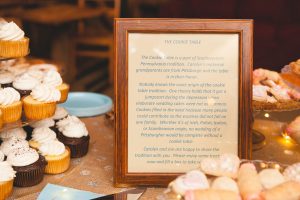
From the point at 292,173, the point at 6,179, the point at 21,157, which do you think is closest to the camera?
the point at 292,173

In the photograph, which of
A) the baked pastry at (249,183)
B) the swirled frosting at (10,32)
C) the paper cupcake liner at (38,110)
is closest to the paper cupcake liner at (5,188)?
the paper cupcake liner at (38,110)

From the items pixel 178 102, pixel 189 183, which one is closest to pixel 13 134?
pixel 178 102

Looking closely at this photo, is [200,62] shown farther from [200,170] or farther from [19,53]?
[19,53]

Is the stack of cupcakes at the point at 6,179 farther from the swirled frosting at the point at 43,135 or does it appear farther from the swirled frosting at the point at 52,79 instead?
the swirled frosting at the point at 52,79

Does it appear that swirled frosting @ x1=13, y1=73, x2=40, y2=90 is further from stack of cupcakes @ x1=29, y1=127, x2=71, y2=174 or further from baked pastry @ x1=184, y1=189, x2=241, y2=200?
baked pastry @ x1=184, y1=189, x2=241, y2=200

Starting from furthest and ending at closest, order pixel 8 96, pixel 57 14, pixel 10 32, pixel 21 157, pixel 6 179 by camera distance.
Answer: pixel 57 14 < pixel 10 32 < pixel 8 96 < pixel 21 157 < pixel 6 179

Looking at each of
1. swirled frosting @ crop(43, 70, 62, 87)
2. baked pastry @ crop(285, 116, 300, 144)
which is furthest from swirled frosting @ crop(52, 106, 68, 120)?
baked pastry @ crop(285, 116, 300, 144)

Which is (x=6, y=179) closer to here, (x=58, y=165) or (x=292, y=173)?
(x=58, y=165)
